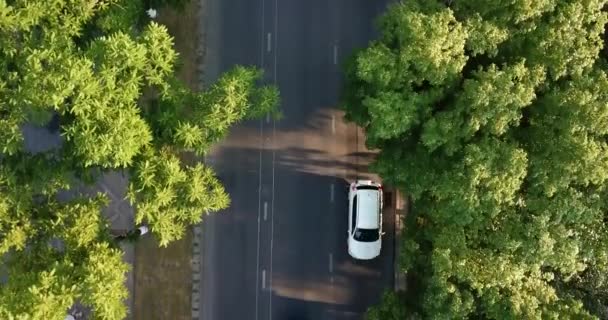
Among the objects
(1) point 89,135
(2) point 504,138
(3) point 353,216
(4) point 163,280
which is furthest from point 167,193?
(2) point 504,138

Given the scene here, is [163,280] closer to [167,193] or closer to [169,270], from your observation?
[169,270]

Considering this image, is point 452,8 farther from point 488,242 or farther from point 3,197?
point 3,197

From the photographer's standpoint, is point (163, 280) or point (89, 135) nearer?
point (89, 135)

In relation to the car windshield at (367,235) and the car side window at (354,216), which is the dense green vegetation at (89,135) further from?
the car windshield at (367,235)

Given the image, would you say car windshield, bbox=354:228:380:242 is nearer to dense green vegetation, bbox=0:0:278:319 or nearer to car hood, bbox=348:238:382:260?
car hood, bbox=348:238:382:260

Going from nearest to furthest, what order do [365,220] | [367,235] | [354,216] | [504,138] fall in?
[504,138], [365,220], [367,235], [354,216]

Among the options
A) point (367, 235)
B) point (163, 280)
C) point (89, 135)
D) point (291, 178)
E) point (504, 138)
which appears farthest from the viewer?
point (291, 178)
